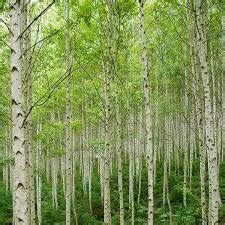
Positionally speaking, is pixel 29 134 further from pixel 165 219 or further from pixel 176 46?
pixel 176 46

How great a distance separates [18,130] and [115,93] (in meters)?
12.0

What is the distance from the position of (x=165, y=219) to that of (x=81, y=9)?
30.1 ft

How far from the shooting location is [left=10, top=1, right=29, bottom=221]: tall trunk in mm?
2918

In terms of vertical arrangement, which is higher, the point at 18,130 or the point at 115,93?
the point at 115,93

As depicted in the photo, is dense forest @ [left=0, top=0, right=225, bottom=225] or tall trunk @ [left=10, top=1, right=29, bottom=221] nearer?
tall trunk @ [left=10, top=1, right=29, bottom=221]

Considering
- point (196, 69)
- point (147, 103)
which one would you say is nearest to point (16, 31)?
point (147, 103)

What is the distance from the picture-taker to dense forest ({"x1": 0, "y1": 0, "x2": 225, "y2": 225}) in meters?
6.54

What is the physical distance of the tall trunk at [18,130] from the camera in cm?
292

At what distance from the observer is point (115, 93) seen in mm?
14930

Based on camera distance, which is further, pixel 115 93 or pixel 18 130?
pixel 115 93

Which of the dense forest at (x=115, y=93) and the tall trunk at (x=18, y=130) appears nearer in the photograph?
the tall trunk at (x=18, y=130)

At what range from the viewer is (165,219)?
14531 millimetres

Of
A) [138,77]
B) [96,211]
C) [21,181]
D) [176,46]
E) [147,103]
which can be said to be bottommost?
[96,211]

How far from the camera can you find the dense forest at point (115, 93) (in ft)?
21.5
